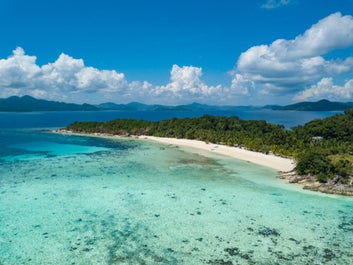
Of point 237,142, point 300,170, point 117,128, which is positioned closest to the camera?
point 300,170

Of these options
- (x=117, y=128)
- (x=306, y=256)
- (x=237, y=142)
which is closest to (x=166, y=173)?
(x=306, y=256)

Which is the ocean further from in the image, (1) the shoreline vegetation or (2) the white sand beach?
(2) the white sand beach

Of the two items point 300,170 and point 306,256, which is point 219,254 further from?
point 300,170

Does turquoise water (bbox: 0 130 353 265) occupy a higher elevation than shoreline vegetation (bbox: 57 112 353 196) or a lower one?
lower

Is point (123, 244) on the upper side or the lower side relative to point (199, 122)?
lower

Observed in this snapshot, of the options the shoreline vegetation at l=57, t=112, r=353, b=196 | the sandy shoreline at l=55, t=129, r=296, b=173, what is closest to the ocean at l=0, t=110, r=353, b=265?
the shoreline vegetation at l=57, t=112, r=353, b=196

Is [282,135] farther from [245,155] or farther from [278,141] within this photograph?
[245,155]
